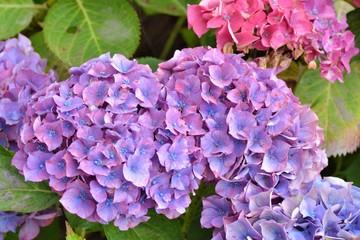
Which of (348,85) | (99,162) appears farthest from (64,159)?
(348,85)

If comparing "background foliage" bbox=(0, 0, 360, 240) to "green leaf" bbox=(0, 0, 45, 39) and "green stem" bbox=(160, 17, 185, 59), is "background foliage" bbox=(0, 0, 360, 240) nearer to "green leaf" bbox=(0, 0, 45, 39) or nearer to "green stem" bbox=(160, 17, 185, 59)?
"green leaf" bbox=(0, 0, 45, 39)

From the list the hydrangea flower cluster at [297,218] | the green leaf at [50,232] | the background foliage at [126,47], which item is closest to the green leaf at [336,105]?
the background foliage at [126,47]

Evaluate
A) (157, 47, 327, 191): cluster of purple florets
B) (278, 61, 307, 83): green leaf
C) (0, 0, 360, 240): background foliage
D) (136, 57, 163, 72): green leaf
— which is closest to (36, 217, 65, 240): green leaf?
(0, 0, 360, 240): background foliage

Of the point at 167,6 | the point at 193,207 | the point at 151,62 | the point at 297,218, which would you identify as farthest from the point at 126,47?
the point at 297,218

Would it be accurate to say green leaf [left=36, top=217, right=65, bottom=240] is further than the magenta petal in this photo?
Yes

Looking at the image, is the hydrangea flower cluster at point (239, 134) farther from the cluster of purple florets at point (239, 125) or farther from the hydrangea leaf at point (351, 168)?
the hydrangea leaf at point (351, 168)

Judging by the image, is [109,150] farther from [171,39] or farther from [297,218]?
[171,39]
